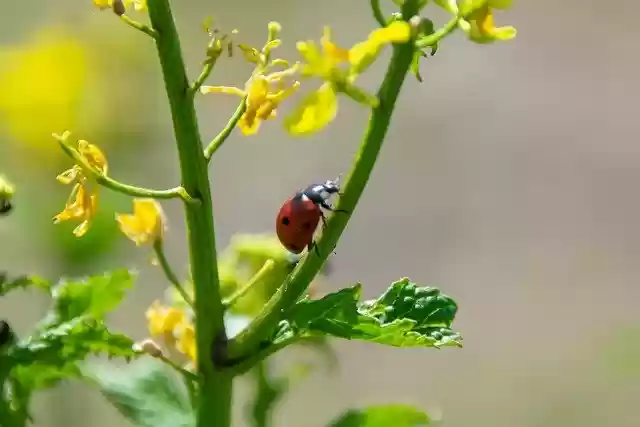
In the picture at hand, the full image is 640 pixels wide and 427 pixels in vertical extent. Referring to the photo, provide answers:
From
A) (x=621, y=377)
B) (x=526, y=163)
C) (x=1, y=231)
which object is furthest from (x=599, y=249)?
(x=1, y=231)

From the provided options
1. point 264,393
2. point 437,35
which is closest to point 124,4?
point 437,35

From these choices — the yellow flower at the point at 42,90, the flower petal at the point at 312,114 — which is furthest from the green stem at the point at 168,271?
the yellow flower at the point at 42,90

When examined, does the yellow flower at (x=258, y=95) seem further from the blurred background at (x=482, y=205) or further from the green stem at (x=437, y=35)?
the blurred background at (x=482, y=205)

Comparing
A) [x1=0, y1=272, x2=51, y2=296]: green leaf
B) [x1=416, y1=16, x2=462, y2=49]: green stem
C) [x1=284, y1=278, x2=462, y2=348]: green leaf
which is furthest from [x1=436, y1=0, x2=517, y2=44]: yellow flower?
[x1=0, y1=272, x2=51, y2=296]: green leaf

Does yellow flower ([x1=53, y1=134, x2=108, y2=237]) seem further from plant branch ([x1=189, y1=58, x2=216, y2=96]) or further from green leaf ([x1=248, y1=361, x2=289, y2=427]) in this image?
green leaf ([x1=248, y1=361, x2=289, y2=427])

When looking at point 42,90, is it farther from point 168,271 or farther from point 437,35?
point 437,35

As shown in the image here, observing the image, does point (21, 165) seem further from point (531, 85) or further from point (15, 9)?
point (531, 85)
